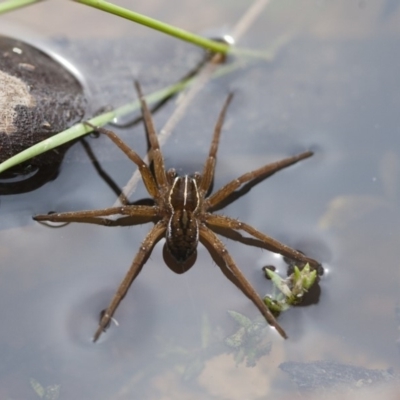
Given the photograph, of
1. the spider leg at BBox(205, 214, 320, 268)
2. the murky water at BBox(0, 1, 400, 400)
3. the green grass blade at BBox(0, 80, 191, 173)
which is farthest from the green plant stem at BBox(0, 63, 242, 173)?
the spider leg at BBox(205, 214, 320, 268)

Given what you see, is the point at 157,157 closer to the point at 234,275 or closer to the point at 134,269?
the point at 134,269

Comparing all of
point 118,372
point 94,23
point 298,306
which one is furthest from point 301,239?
point 94,23

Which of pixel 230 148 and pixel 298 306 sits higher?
pixel 230 148

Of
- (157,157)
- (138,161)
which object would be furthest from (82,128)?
(157,157)

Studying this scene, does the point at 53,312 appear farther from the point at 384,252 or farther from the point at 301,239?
the point at 384,252

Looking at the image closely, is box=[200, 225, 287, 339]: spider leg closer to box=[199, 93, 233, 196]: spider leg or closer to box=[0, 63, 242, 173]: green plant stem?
box=[199, 93, 233, 196]: spider leg

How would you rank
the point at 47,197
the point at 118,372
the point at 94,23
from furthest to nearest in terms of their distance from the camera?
the point at 94,23 < the point at 47,197 < the point at 118,372
